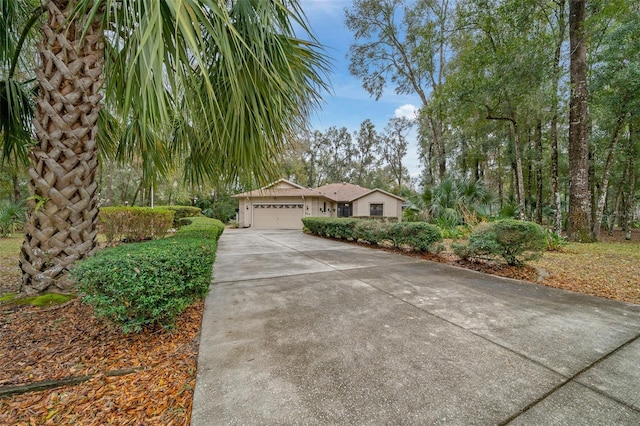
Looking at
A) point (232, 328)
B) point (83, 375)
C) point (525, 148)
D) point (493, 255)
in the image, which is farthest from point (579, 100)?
point (83, 375)

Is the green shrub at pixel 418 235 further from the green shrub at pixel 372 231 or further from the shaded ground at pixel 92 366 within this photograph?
the shaded ground at pixel 92 366

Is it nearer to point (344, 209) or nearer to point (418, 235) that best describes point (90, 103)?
point (418, 235)

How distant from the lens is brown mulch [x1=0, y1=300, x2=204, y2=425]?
167cm

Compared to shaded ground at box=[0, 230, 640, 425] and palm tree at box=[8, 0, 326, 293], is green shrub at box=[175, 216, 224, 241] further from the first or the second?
shaded ground at box=[0, 230, 640, 425]

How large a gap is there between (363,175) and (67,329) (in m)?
36.8

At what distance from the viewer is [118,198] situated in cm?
2620

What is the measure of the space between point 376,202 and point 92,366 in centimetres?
2131

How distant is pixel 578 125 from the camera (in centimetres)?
829

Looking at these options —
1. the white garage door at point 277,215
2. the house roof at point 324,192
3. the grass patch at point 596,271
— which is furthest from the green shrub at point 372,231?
the white garage door at point 277,215

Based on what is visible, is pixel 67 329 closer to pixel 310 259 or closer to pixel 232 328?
pixel 232 328

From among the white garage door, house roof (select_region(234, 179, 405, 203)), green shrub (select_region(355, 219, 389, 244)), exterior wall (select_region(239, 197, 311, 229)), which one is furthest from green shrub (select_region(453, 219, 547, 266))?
the white garage door

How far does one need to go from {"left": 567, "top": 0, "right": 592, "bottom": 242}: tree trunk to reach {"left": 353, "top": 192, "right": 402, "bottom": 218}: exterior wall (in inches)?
544

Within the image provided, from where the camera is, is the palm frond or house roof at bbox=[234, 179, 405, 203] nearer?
the palm frond

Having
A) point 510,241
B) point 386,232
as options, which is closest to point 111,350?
point 510,241
